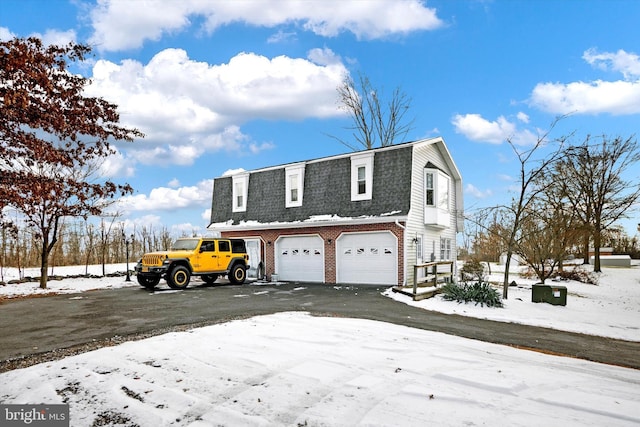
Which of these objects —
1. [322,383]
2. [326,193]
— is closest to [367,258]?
[326,193]

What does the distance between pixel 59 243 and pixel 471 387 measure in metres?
31.1

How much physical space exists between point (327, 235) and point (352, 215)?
5.38ft

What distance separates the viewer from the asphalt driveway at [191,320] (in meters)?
7.02

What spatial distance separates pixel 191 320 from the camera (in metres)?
8.59

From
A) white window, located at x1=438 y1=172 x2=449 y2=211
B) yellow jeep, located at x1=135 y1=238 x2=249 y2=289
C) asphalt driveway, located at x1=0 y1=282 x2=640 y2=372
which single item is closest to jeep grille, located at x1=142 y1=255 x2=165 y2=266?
yellow jeep, located at x1=135 y1=238 x2=249 y2=289

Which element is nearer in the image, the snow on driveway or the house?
the snow on driveway

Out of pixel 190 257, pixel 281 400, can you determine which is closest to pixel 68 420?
pixel 281 400

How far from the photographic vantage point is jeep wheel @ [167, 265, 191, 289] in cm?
1606

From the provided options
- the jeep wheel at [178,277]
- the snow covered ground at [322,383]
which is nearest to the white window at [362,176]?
the jeep wheel at [178,277]

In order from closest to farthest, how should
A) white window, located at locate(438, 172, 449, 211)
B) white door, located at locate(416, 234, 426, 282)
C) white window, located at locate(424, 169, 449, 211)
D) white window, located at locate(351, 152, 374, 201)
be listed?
white door, located at locate(416, 234, 426, 282) → white window, located at locate(351, 152, 374, 201) → white window, located at locate(424, 169, 449, 211) → white window, located at locate(438, 172, 449, 211)

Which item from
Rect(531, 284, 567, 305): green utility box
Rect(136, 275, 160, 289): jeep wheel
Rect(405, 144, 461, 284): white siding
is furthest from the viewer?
Rect(405, 144, 461, 284): white siding

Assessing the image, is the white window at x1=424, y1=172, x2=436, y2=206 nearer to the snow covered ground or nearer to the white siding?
the white siding

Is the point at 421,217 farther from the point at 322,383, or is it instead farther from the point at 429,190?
the point at 322,383

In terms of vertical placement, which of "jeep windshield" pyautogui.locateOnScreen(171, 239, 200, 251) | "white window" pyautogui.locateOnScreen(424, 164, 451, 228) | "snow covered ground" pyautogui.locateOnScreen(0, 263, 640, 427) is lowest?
"snow covered ground" pyautogui.locateOnScreen(0, 263, 640, 427)
